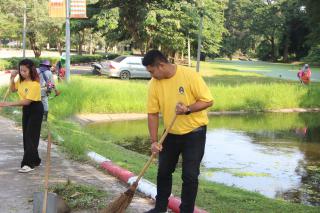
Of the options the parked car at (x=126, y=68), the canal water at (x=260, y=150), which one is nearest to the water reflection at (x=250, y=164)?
the canal water at (x=260, y=150)

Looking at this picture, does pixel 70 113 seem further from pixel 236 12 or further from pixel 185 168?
pixel 236 12

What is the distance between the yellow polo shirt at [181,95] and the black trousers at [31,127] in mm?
2691

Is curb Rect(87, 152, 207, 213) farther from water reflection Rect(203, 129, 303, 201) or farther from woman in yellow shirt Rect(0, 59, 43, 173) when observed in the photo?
water reflection Rect(203, 129, 303, 201)

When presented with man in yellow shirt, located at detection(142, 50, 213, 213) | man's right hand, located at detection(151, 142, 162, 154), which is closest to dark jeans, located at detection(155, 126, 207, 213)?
man in yellow shirt, located at detection(142, 50, 213, 213)

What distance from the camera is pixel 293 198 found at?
7961mm

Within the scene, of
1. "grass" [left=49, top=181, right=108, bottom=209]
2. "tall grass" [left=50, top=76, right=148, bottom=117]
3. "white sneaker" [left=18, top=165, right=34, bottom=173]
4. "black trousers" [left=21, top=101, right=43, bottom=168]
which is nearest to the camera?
"grass" [left=49, top=181, right=108, bottom=209]

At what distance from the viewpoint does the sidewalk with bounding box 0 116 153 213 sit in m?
5.67

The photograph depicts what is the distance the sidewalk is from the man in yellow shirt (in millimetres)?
1009

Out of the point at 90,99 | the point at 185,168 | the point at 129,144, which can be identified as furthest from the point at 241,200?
the point at 90,99

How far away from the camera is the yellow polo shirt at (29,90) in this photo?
6.82 metres

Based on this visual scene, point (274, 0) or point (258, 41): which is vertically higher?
point (274, 0)

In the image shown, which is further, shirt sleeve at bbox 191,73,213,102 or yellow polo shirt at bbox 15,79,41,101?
yellow polo shirt at bbox 15,79,41,101

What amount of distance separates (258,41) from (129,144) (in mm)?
78297

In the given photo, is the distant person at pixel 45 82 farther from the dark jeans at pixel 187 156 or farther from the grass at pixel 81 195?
the dark jeans at pixel 187 156
